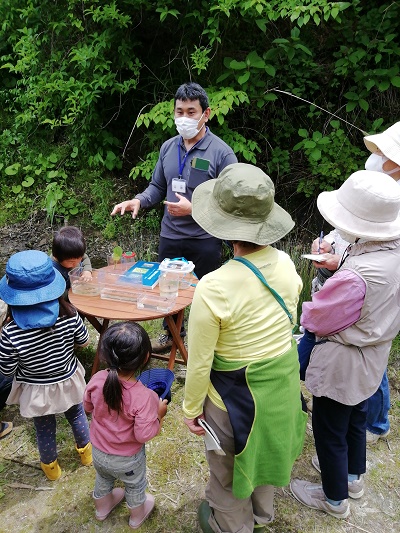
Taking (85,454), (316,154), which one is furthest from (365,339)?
(316,154)

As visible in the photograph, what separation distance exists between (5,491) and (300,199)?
4.46 meters

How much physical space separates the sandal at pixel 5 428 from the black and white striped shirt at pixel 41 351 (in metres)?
0.74

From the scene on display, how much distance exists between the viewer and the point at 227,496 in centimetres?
164

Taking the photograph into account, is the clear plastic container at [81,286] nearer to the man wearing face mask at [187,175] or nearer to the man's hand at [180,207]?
the man wearing face mask at [187,175]

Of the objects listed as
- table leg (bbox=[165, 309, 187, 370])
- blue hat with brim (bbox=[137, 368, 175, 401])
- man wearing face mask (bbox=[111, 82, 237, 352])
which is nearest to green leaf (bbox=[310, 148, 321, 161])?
man wearing face mask (bbox=[111, 82, 237, 352])

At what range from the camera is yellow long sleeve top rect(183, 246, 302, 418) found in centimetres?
136

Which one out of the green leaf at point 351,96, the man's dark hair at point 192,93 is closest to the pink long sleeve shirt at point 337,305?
the man's dark hair at point 192,93

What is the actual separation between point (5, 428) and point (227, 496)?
64.8 inches

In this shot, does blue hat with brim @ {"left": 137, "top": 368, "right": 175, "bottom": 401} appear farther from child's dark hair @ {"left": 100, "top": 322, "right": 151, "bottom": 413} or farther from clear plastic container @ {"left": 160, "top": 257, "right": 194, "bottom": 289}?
clear plastic container @ {"left": 160, "top": 257, "right": 194, "bottom": 289}

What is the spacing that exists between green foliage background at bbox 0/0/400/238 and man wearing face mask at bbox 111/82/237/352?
1.14 meters

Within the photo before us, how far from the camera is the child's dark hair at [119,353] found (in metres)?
1.64

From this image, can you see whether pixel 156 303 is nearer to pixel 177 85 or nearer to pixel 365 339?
pixel 365 339

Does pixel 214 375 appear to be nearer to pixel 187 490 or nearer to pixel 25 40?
pixel 187 490

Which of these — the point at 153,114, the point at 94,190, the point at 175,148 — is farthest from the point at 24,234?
the point at 175,148
